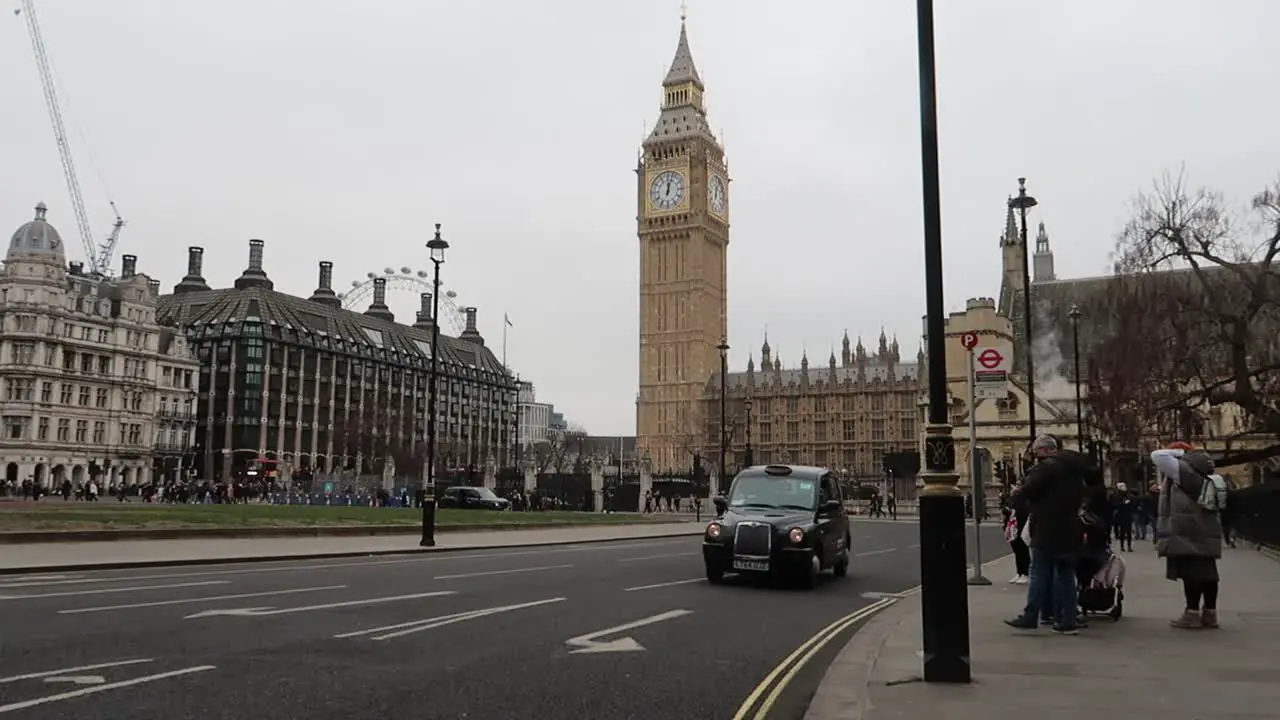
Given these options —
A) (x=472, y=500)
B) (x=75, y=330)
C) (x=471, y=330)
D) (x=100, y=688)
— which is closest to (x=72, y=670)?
(x=100, y=688)

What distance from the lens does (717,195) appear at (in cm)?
13625

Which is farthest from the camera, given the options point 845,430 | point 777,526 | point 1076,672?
point 845,430

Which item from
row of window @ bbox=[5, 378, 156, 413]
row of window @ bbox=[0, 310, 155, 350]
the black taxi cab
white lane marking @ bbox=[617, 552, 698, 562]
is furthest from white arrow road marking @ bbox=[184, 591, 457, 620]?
row of window @ bbox=[0, 310, 155, 350]

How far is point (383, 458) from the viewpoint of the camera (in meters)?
105

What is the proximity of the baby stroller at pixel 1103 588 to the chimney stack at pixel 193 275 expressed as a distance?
11740 centimetres

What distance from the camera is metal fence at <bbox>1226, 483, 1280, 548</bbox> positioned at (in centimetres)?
2456

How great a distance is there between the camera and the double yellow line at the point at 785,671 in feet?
21.7

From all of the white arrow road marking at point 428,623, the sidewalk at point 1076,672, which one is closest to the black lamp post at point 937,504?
the sidewalk at point 1076,672

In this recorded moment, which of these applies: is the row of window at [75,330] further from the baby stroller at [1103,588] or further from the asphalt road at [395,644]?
the baby stroller at [1103,588]

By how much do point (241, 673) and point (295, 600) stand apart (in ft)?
16.1

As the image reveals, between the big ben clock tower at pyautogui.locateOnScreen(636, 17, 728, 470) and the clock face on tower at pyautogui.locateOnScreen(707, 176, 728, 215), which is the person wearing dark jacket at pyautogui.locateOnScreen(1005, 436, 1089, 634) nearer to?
the big ben clock tower at pyautogui.locateOnScreen(636, 17, 728, 470)

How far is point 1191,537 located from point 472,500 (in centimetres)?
4712

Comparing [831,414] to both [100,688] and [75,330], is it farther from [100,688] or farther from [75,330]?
[100,688]

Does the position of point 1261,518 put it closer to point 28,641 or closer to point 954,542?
point 954,542
